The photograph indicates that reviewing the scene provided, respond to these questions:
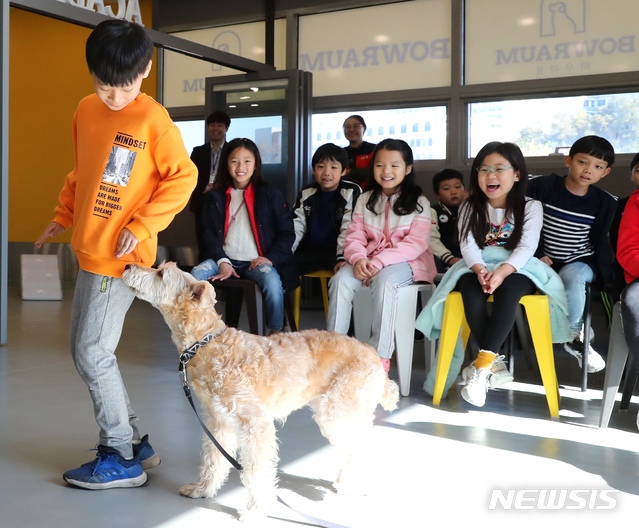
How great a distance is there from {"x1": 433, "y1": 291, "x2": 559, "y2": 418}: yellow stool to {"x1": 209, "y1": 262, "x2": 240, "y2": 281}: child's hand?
1.28 meters

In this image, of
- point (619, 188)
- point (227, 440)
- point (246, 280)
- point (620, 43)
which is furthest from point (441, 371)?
point (620, 43)

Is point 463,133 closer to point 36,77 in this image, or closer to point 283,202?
point 283,202

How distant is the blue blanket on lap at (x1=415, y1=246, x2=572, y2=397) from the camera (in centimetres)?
338

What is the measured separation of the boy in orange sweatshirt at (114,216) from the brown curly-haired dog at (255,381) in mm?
150

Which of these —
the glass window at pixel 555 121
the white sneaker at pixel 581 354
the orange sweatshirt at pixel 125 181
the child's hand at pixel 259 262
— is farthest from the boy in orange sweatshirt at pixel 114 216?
the glass window at pixel 555 121

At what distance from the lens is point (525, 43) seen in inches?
255

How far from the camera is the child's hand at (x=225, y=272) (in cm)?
407

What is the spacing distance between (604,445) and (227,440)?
1492 millimetres

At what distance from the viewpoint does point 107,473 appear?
2.24 metres

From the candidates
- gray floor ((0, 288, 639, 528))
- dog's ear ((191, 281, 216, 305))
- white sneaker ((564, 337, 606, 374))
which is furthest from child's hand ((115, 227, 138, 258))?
white sneaker ((564, 337, 606, 374))

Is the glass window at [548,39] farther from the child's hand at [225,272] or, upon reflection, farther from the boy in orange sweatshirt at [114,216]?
the boy in orange sweatshirt at [114,216]

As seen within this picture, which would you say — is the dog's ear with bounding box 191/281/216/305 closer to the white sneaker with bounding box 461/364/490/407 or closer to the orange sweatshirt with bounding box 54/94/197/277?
the orange sweatshirt with bounding box 54/94/197/277

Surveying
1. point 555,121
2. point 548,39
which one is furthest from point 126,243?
point 548,39

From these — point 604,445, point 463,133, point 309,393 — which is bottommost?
point 604,445
